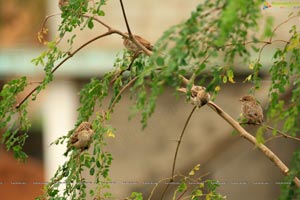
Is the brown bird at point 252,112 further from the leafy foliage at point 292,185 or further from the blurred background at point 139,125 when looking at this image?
the blurred background at point 139,125

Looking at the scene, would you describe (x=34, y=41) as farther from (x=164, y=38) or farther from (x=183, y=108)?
(x=164, y=38)

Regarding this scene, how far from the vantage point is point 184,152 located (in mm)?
3896

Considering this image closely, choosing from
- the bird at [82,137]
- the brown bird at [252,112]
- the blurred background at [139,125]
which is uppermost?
the blurred background at [139,125]

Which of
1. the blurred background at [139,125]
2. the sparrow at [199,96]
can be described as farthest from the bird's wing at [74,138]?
the blurred background at [139,125]

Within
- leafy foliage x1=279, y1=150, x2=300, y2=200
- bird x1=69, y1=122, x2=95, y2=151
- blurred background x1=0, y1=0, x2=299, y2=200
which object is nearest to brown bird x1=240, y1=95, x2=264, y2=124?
bird x1=69, y1=122, x2=95, y2=151

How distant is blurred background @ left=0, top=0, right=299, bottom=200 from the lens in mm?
3822

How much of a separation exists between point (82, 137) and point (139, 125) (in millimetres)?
1991

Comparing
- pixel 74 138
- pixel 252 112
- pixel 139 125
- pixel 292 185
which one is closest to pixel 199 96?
pixel 252 112

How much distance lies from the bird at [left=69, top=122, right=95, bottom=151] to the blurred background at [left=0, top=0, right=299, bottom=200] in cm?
181

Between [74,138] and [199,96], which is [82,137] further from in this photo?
[199,96]

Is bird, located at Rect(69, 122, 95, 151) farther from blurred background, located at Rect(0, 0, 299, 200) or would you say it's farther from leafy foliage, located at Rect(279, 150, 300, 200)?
blurred background, located at Rect(0, 0, 299, 200)

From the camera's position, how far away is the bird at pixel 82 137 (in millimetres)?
1853

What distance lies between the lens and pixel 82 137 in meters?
1.86

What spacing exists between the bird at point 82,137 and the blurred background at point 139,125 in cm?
181
